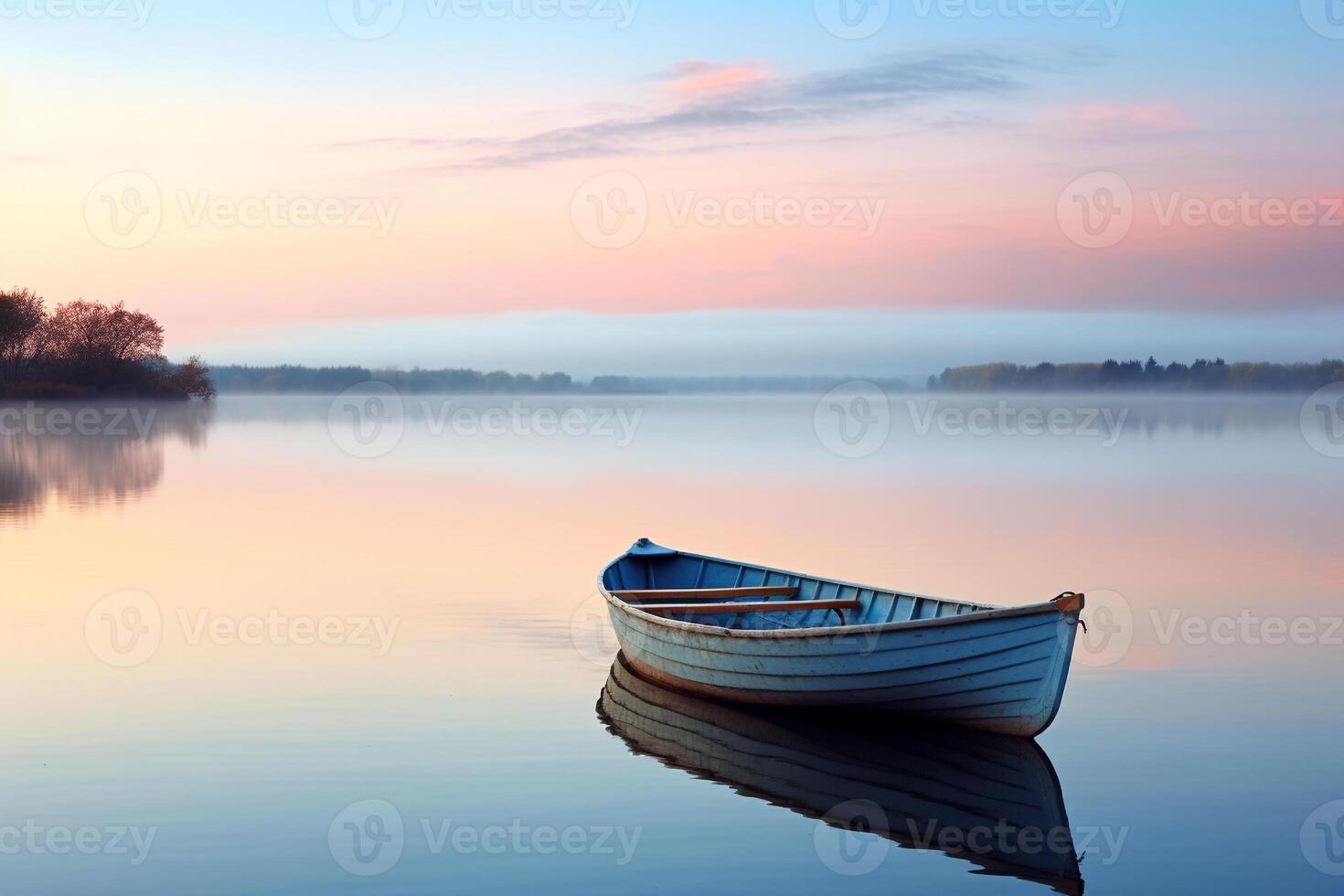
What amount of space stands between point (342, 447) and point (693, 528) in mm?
39859

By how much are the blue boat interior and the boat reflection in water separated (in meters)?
1.33

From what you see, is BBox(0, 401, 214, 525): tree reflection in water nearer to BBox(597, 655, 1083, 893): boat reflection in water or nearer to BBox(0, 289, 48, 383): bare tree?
BBox(0, 289, 48, 383): bare tree

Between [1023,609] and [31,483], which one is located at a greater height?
[1023,609]

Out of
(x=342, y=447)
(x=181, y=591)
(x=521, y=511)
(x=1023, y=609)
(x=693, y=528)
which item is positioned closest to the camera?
(x=1023, y=609)

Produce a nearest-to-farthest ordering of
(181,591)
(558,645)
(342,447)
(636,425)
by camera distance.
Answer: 1. (558,645)
2. (181,591)
3. (342,447)
4. (636,425)

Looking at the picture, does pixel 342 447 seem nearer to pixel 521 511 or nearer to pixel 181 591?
pixel 521 511

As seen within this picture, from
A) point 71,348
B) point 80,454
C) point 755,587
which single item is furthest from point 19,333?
point 755,587

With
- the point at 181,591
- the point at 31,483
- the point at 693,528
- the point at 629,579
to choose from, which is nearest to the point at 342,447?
the point at 31,483

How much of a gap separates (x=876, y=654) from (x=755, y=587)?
446cm

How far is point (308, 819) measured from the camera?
10.3 metres

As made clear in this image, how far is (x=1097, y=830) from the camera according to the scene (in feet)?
33.7

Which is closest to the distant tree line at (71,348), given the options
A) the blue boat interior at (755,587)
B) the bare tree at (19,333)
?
the bare tree at (19,333)

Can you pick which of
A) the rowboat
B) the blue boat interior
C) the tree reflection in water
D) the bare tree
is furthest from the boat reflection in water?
the bare tree

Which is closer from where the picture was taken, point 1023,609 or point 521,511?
point 1023,609
